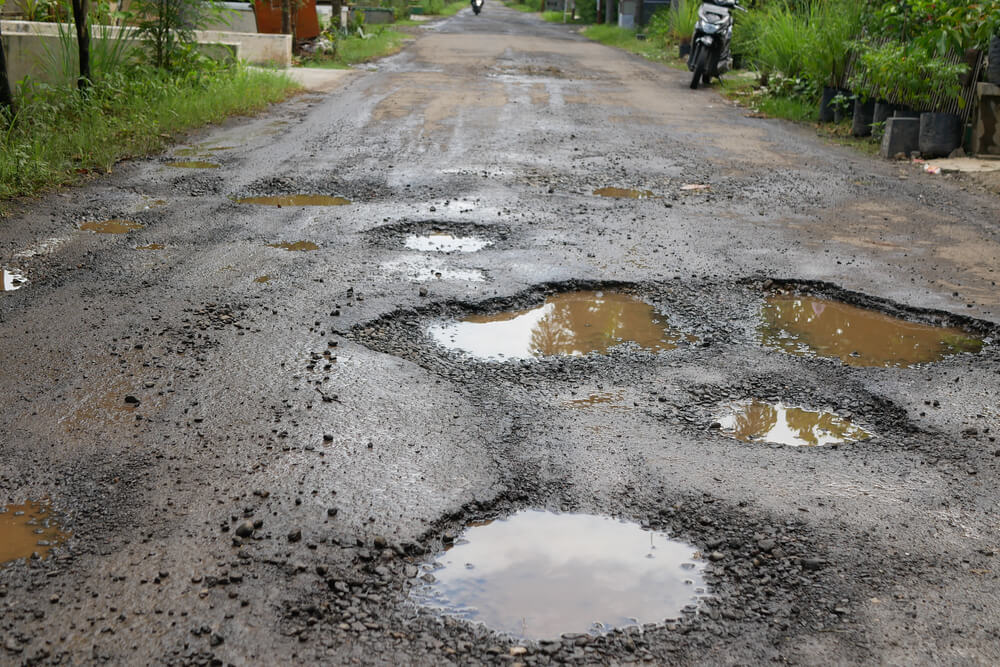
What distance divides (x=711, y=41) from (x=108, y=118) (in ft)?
31.1

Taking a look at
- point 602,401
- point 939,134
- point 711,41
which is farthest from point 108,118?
point 711,41

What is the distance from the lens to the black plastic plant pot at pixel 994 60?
849cm

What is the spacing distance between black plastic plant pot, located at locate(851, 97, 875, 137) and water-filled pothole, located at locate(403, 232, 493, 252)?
20.9ft

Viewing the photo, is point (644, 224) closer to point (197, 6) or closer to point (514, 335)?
point (514, 335)

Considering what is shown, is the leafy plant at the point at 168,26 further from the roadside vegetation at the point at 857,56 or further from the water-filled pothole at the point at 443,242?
the roadside vegetation at the point at 857,56

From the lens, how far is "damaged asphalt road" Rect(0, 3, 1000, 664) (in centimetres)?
241

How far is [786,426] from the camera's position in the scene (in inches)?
142

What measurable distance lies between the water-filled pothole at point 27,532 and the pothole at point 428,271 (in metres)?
2.58

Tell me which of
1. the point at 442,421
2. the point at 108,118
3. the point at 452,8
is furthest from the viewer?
the point at 452,8

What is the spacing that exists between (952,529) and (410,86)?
41.1 ft

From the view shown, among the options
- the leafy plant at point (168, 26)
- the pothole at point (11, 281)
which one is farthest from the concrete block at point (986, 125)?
the leafy plant at point (168, 26)

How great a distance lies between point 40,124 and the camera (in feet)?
28.5

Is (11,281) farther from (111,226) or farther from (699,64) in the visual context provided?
(699,64)

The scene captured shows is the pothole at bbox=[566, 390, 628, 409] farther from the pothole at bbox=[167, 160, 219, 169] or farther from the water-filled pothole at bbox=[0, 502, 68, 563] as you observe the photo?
the pothole at bbox=[167, 160, 219, 169]
